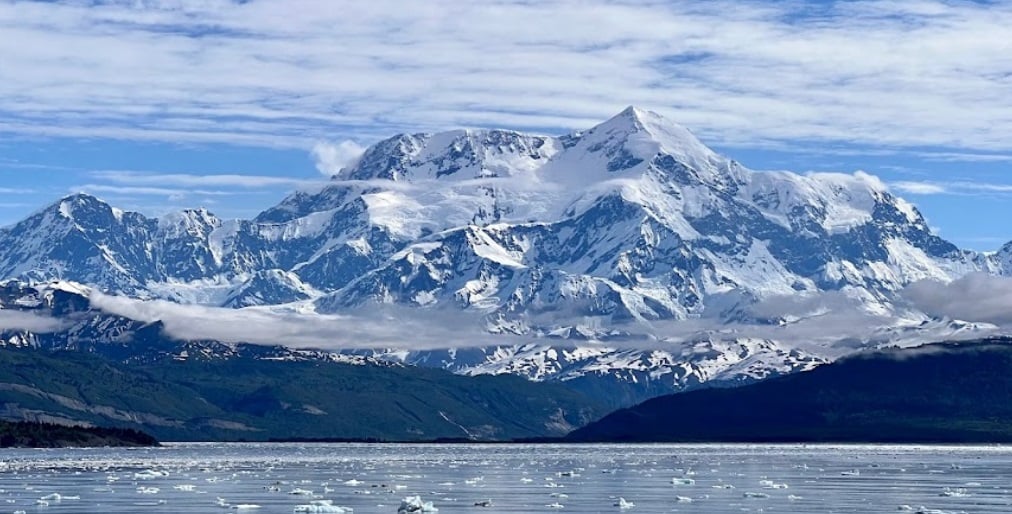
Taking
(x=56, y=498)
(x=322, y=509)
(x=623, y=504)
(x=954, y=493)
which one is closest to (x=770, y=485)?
(x=954, y=493)

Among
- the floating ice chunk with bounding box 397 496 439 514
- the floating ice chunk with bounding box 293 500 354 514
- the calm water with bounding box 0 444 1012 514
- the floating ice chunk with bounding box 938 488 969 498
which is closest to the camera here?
the floating ice chunk with bounding box 397 496 439 514

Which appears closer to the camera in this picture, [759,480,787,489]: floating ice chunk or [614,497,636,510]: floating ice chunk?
[614,497,636,510]: floating ice chunk

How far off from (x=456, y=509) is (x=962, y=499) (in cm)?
4414

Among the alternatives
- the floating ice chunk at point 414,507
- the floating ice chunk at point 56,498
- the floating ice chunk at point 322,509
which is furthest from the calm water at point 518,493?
the floating ice chunk at point 414,507

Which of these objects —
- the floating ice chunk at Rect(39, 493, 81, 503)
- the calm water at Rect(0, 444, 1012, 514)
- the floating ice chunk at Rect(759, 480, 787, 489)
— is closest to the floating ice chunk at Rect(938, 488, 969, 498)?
the calm water at Rect(0, 444, 1012, 514)

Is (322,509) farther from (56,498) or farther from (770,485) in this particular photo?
(770,485)

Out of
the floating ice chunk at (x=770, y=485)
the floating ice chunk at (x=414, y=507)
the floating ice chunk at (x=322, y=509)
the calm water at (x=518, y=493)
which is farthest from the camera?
the floating ice chunk at (x=770, y=485)

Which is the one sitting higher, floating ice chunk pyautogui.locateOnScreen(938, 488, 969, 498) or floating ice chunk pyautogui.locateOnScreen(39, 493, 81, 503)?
floating ice chunk pyautogui.locateOnScreen(39, 493, 81, 503)

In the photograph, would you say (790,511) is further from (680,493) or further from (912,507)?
(680,493)

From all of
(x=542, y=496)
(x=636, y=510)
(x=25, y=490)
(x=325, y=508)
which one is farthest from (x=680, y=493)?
(x=25, y=490)

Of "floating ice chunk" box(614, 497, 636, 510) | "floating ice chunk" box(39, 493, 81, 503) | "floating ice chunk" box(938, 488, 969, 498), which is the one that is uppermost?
"floating ice chunk" box(39, 493, 81, 503)

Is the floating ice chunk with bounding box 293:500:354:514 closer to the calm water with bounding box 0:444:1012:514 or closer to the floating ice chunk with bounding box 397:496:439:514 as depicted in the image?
the calm water with bounding box 0:444:1012:514

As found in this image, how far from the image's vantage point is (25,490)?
16100cm

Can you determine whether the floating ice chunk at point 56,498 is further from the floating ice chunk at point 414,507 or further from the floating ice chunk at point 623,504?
the floating ice chunk at point 623,504
